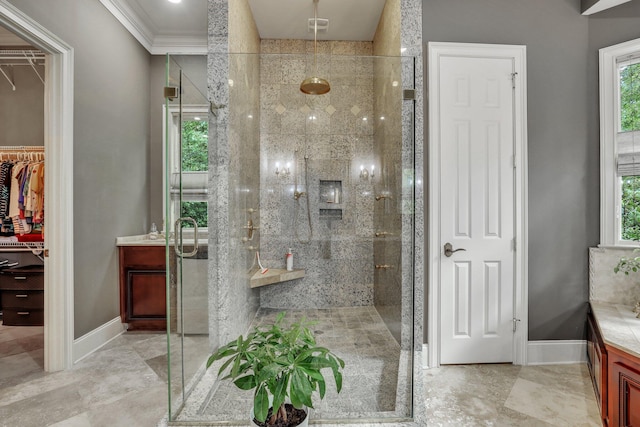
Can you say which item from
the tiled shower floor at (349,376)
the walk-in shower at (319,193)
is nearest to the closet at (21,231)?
the walk-in shower at (319,193)

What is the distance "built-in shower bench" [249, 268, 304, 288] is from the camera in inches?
82.3

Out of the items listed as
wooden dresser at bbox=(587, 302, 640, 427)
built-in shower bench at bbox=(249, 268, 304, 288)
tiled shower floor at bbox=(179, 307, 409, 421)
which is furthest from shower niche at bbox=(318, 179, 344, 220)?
wooden dresser at bbox=(587, 302, 640, 427)

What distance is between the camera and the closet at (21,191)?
3090mm

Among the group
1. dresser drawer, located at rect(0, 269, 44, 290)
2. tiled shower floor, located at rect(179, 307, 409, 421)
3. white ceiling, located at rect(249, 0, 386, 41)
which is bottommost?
tiled shower floor, located at rect(179, 307, 409, 421)

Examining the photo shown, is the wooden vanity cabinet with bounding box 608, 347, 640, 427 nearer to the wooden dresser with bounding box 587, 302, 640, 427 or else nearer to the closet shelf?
the wooden dresser with bounding box 587, 302, 640, 427

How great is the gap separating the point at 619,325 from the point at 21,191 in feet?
17.0

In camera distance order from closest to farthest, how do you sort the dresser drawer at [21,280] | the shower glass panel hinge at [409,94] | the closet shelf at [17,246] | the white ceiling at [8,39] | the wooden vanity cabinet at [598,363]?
the wooden vanity cabinet at [598,363] < the shower glass panel hinge at [409,94] < the white ceiling at [8,39] < the dresser drawer at [21,280] < the closet shelf at [17,246]

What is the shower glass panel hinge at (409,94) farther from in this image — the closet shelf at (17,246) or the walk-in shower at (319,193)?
the closet shelf at (17,246)

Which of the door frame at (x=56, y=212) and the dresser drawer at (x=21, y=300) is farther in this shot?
the dresser drawer at (x=21, y=300)

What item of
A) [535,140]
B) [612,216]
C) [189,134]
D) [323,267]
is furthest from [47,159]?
[612,216]

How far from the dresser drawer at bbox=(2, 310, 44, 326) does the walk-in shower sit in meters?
2.44

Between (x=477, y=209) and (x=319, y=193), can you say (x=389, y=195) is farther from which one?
(x=477, y=209)

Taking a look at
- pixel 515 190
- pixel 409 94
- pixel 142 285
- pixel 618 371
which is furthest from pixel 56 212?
pixel 618 371

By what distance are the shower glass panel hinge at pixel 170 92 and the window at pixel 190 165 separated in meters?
0.07
